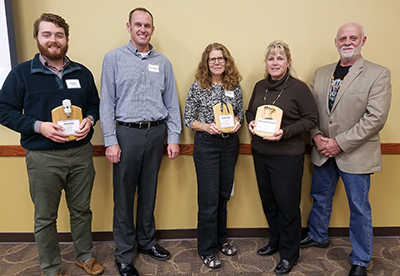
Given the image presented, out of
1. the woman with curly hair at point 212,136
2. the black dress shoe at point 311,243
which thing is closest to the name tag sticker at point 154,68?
the woman with curly hair at point 212,136

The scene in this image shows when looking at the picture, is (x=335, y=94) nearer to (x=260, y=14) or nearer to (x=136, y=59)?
(x=260, y=14)

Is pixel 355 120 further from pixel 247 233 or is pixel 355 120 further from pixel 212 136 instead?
pixel 247 233

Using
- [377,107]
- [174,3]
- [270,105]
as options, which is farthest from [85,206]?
[377,107]

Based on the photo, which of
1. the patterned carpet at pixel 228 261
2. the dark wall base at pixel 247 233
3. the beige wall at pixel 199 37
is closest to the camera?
the patterned carpet at pixel 228 261

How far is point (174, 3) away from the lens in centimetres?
216

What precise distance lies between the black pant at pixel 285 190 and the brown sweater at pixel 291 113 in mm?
57

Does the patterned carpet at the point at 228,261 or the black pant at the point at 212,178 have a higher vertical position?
the black pant at the point at 212,178

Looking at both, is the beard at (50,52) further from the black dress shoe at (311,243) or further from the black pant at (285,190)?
the black dress shoe at (311,243)

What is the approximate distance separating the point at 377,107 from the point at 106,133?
1853 millimetres

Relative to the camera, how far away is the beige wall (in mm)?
2156

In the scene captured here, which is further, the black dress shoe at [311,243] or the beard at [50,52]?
the black dress shoe at [311,243]

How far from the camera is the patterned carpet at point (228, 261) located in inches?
79.7

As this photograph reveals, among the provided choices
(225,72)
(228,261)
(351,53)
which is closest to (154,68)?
(225,72)

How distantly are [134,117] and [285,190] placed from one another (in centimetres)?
119
